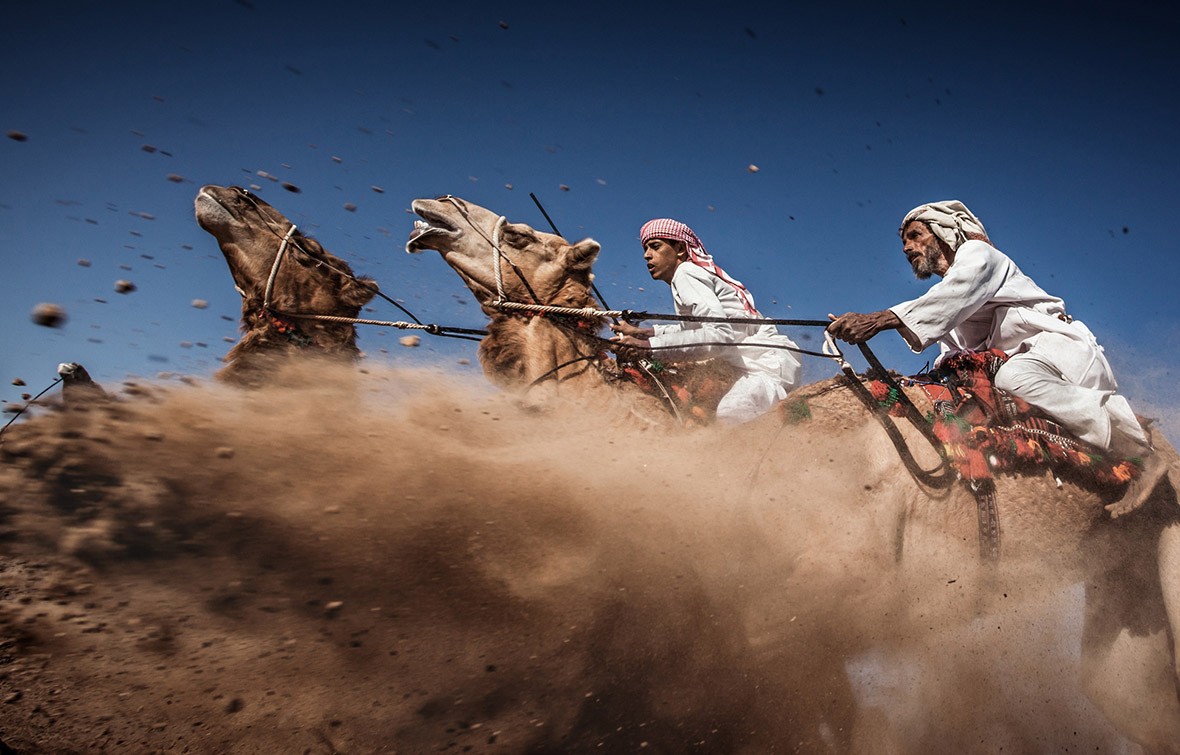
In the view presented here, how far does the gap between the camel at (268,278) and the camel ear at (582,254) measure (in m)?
2.13

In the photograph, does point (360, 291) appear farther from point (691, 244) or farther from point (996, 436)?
point (996, 436)

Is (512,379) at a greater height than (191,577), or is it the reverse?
(512,379)

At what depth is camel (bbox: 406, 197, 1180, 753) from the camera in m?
3.79

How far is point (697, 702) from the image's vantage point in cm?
370

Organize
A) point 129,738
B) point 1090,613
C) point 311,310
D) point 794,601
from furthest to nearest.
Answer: point 311,310, point 1090,613, point 794,601, point 129,738

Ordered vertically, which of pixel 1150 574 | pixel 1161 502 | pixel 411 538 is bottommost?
pixel 411 538

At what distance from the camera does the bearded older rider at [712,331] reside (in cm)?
420

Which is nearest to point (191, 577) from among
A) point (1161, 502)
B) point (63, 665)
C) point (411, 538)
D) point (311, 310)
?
point (63, 665)

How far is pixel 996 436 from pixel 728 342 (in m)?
1.70

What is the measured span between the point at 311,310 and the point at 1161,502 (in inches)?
256

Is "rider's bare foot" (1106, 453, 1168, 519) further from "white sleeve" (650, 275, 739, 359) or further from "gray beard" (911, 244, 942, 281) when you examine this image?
"white sleeve" (650, 275, 739, 359)

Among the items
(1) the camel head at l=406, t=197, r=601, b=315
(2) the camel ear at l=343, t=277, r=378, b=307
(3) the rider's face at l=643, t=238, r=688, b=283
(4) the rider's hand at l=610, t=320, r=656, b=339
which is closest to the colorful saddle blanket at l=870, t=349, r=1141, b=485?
(4) the rider's hand at l=610, t=320, r=656, b=339

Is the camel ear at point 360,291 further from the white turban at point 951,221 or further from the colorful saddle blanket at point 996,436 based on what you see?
the white turban at point 951,221

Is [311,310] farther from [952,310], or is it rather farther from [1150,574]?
[1150,574]
